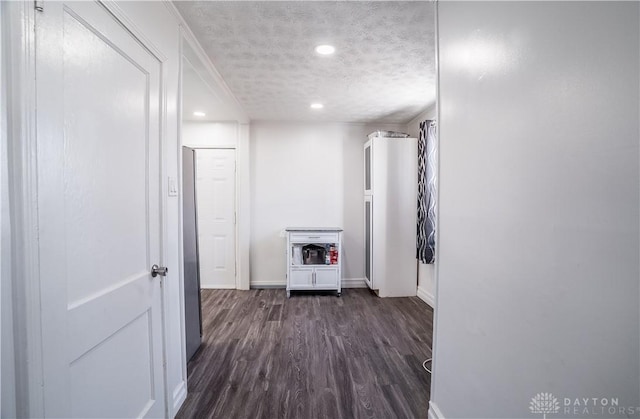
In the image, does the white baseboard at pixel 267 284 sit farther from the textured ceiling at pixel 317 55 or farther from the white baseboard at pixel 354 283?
the textured ceiling at pixel 317 55

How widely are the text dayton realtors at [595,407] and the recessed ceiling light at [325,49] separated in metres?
2.16

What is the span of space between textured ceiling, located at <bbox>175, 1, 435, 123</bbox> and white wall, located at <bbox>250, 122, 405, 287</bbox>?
714 millimetres

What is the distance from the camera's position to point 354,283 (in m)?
3.90

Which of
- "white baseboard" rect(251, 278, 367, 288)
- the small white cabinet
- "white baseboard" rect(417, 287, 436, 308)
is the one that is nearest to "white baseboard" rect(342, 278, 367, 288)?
"white baseboard" rect(251, 278, 367, 288)

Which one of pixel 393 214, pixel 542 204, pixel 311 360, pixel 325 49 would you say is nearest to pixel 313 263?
pixel 393 214

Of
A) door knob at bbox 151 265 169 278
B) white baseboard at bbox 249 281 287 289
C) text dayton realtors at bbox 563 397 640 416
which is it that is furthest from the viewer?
white baseboard at bbox 249 281 287 289

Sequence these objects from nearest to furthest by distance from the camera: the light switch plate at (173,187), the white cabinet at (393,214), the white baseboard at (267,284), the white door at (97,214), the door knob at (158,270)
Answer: the white door at (97,214), the door knob at (158,270), the light switch plate at (173,187), the white cabinet at (393,214), the white baseboard at (267,284)

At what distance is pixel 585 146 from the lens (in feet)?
2.21

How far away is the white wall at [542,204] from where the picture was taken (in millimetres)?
607

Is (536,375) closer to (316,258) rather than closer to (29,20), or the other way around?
(29,20)

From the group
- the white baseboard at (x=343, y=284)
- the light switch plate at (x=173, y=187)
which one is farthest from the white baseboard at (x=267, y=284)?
the light switch plate at (x=173, y=187)

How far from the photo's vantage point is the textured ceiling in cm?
157

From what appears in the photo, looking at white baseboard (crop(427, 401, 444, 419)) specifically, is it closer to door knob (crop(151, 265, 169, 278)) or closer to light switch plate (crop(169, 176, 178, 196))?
door knob (crop(151, 265, 169, 278))

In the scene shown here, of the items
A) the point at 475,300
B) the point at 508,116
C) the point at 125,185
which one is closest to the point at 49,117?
the point at 125,185
